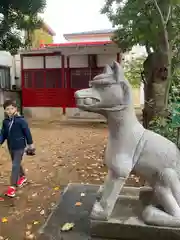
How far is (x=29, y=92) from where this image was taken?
13617 millimetres

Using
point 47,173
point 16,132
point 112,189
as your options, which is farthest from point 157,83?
point 112,189

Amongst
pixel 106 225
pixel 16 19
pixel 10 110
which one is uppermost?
pixel 16 19

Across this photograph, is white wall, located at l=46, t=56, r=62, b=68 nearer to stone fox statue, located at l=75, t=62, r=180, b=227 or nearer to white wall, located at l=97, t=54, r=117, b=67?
white wall, located at l=97, t=54, r=117, b=67

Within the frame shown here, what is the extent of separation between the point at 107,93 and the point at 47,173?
3883 mm

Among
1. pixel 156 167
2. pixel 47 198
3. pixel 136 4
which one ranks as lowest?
pixel 47 198

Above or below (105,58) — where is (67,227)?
below

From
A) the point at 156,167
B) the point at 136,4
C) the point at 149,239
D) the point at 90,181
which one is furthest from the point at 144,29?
the point at 149,239

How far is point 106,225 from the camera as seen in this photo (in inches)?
85.2

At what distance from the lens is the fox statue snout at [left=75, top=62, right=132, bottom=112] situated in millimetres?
1990

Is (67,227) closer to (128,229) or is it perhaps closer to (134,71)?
(128,229)

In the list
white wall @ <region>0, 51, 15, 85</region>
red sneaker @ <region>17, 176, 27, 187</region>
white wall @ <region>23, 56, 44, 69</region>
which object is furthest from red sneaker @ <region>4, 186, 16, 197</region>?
white wall @ <region>0, 51, 15, 85</region>

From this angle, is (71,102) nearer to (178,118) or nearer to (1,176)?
(1,176)

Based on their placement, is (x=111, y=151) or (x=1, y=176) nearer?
(x=111, y=151)

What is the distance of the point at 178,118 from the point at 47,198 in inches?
92.3
